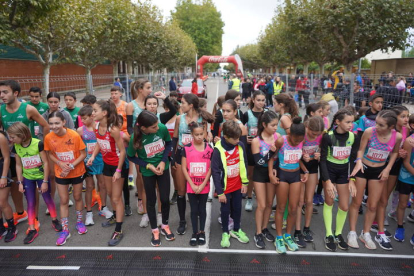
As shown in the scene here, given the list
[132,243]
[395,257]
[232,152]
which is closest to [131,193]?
[132,243]

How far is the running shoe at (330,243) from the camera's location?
3611mm

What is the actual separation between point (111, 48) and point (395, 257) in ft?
56.7

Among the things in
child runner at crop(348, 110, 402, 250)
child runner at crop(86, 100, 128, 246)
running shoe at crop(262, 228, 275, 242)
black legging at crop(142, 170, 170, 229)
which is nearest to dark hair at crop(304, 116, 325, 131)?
child runner at crop(348, 110, 402, 250)

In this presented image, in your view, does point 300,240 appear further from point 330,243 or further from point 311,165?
point 311,165

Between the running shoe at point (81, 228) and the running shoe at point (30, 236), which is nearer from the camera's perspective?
the running shoe at point (30, 236)

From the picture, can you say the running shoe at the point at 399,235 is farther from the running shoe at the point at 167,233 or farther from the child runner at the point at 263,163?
the running shoe at the point at 167,233

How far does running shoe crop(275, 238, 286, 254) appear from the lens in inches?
140

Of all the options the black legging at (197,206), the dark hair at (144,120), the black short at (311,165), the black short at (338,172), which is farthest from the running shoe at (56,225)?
the black short at (338,172)

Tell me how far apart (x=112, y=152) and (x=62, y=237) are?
1292 millimetres

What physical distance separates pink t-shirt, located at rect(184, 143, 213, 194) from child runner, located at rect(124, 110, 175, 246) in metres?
0.33

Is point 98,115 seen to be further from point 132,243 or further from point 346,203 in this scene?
point 346,203

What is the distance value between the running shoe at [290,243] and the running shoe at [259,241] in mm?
286

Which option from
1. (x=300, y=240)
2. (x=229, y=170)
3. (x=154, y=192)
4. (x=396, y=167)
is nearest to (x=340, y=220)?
(x=300, y=240)

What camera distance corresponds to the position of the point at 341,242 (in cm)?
369
